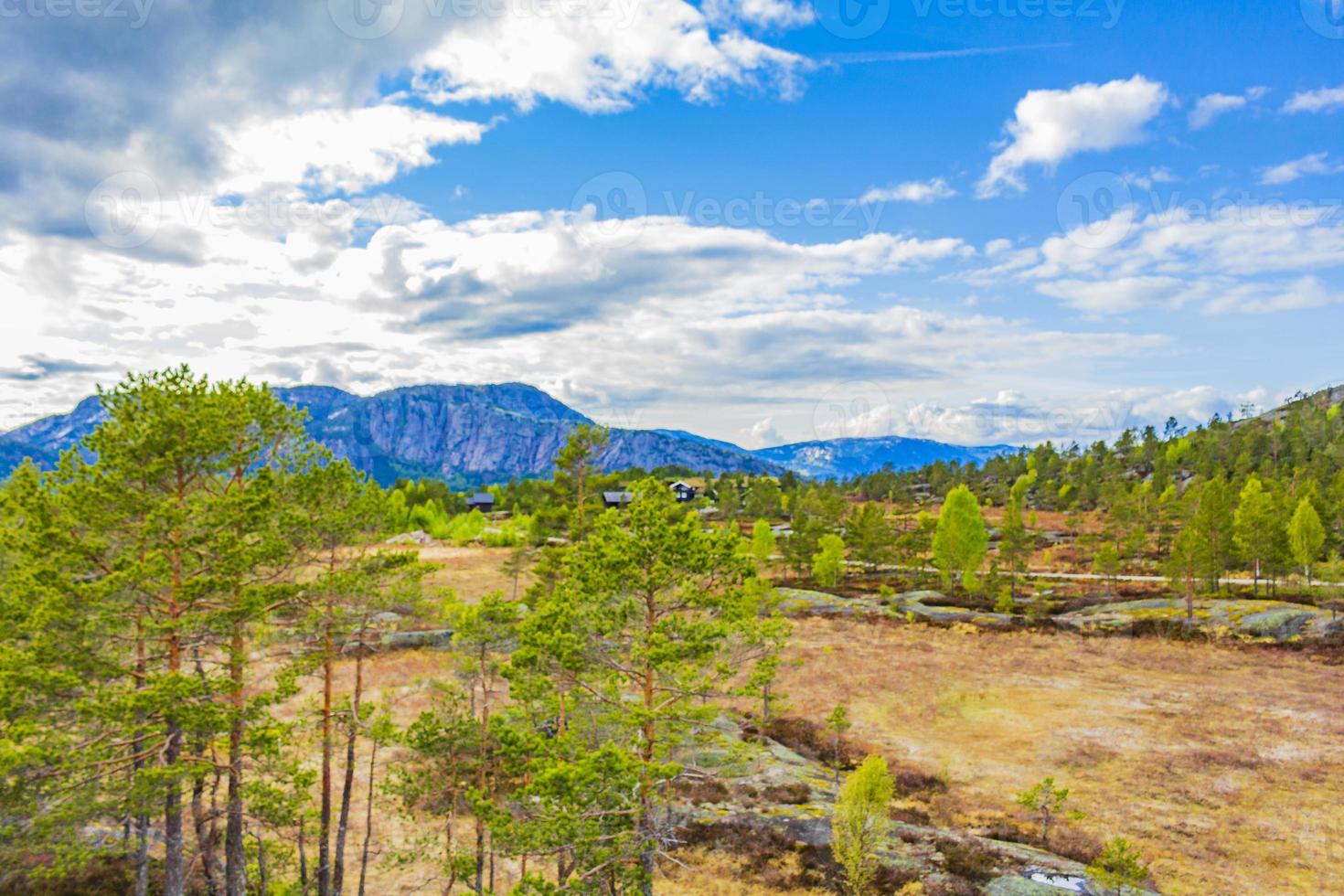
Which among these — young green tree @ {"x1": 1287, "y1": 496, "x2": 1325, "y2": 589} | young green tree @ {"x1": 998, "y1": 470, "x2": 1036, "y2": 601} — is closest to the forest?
young green tree @ {"x1": 998, "y1": 470, "x2": 1036, "y2": 601}

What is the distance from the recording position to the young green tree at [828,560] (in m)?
73.9

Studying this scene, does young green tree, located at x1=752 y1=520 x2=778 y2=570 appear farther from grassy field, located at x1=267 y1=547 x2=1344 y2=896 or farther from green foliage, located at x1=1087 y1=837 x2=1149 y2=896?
green foliage, located at x1=1087 y1=837 x2=1149 y2=896

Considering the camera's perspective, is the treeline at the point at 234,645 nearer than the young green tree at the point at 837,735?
Yes

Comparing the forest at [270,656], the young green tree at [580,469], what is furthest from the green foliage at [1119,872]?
the young green tree at [580,469]

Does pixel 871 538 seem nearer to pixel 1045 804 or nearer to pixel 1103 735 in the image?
pixel 1103 735

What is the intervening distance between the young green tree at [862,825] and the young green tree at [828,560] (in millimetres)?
53205

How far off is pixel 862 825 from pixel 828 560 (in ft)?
183

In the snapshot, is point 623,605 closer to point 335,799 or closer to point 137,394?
point 137,394

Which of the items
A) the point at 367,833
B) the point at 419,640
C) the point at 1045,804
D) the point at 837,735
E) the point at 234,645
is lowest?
the point at 419,640

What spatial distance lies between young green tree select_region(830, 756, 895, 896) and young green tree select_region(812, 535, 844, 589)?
5320cm

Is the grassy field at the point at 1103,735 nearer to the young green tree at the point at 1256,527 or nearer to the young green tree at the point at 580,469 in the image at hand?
the young green tree at the point at 580,469

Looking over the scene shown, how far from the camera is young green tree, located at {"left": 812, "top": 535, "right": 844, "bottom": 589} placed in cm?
7388

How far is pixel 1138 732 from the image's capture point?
34.4m

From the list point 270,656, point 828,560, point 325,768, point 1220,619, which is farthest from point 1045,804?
point 828,560
